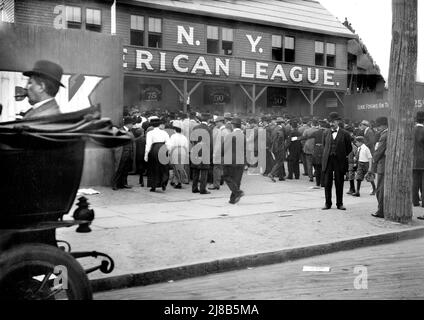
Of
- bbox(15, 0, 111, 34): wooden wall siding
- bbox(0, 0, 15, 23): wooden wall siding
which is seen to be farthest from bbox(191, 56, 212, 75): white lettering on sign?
bbox(0, 0, 15, 23): wooden wall siding

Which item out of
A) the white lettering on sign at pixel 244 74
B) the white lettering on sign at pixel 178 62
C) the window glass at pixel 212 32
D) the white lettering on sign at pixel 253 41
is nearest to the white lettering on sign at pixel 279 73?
the white lettering on sign at pixel 253 41

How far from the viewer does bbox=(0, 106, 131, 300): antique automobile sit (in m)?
3.33

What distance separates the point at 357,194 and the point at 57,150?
34.1 ft

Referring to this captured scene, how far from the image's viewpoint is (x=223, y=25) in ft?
61.9

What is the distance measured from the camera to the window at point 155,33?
1938 centimetres

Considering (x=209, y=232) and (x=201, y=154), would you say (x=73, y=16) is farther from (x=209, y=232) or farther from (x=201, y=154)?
(x=209, y=232)

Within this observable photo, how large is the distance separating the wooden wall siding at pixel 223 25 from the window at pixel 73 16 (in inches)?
117

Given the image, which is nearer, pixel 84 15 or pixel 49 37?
pixel 49 37

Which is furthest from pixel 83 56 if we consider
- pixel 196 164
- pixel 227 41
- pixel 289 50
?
pixel 289 50

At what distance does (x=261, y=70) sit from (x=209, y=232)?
1309 cm

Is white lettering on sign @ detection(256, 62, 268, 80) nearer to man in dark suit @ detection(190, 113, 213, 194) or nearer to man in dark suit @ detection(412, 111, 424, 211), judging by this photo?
man in dark suit @ detection(190, 113, 213, 194)

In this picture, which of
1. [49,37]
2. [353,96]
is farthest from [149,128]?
[353,96]
